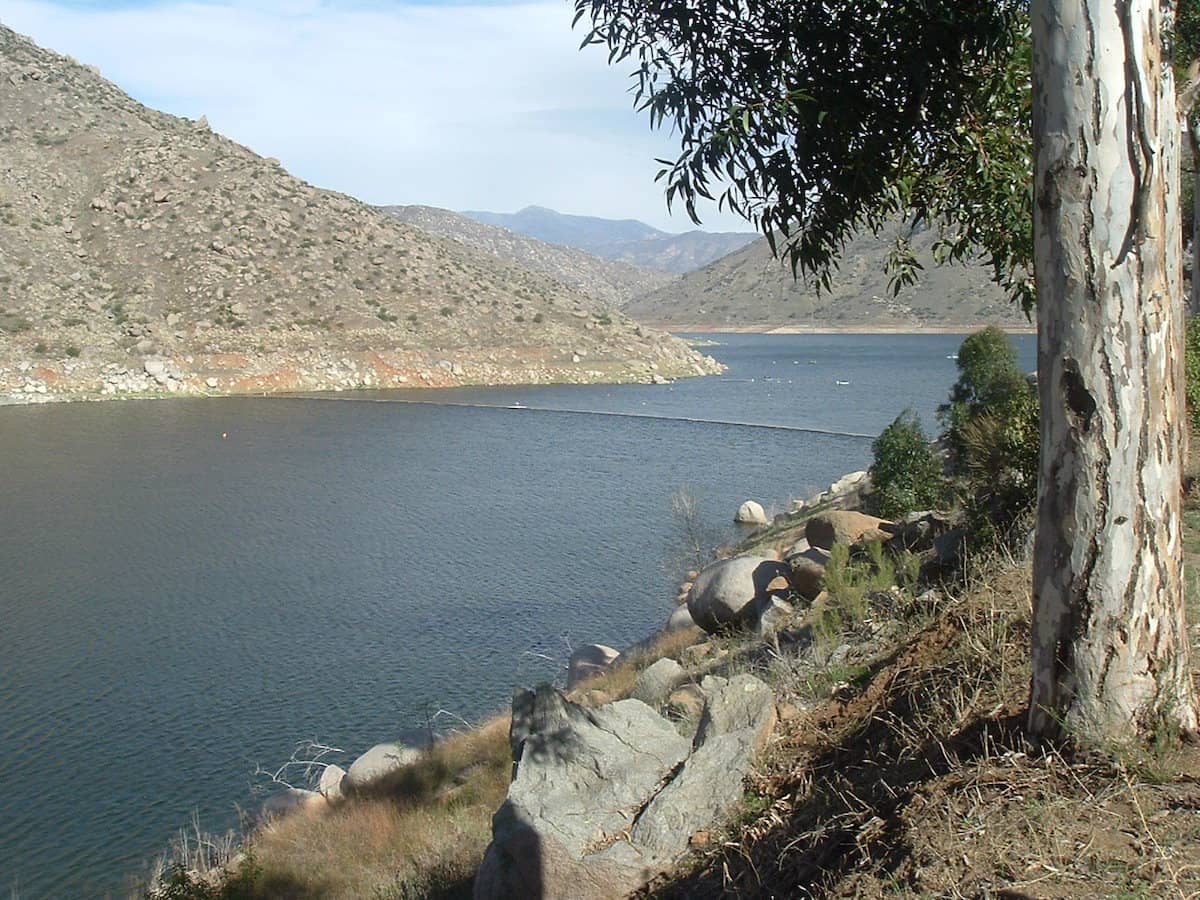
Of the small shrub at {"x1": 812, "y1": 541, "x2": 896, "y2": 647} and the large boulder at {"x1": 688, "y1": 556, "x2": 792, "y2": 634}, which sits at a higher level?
the small shrub at {"x1": 812, "y1": 541, "x2": 896, "y2": 647}

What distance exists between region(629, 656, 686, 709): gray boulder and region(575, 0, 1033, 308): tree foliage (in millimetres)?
4599

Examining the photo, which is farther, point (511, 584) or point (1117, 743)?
point (511, 584)

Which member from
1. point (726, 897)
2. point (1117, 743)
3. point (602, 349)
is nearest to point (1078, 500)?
point (1117, 743)

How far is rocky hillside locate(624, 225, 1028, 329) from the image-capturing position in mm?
107000

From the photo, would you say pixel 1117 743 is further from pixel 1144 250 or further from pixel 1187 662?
pixel 1144 250

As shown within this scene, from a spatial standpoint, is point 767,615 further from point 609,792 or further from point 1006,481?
point 609,792

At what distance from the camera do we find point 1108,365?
387 centimetres

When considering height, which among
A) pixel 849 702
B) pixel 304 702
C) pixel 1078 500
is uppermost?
pixel 1078 500

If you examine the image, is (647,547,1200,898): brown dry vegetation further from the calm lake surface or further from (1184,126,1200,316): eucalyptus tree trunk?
(1184,126,1200,316): eucalyptus tree trunk

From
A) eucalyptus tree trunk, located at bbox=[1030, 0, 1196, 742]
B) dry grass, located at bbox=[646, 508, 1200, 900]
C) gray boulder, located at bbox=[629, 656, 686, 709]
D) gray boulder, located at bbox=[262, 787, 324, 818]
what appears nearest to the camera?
dry grass, located at bbox=[646, 508, 1200, 900]

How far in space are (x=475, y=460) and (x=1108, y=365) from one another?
104ft

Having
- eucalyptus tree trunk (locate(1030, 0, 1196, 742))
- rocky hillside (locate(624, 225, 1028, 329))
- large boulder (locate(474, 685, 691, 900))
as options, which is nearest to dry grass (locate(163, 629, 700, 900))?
large boulder (locate(474, 685, 691, 900))

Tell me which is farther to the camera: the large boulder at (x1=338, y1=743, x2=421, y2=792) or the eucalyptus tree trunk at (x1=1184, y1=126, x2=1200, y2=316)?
the eucalyptus tree trunk at (x1=1184, y1=126, x2=1200, y2=316)

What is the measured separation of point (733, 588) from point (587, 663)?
263cm
